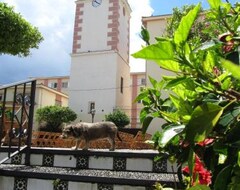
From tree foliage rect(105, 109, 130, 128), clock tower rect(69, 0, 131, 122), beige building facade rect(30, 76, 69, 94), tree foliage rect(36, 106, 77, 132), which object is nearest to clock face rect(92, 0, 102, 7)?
clock tower rect(69, 0, 131, 122)

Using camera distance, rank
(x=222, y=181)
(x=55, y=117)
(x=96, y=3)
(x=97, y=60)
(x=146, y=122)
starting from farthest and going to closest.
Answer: (x=96, y=3), (x=97, y=60), (x=55, y=117), (x=146, y=122), (x=222, y=181)

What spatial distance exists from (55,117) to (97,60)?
4.66m

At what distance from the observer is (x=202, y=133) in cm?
57

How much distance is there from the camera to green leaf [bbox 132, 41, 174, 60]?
550 millimetres

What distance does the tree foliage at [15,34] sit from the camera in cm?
798

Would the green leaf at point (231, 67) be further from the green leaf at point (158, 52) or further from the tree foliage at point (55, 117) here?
the tree foliage at point (55, 117)

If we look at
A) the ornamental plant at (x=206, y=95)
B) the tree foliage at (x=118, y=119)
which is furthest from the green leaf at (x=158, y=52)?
the tree foliage at (x=118, y=119)

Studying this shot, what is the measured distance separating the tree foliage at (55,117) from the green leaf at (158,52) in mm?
18138

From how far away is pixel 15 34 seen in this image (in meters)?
8.20

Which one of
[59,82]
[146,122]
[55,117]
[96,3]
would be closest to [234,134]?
[146,122]

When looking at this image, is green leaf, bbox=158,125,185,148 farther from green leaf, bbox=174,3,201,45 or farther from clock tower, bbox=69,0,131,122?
clock tower, bbox=69,0,131,122

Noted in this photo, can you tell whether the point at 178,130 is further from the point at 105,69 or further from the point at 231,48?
the point at 105,69

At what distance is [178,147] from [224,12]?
1.46ft

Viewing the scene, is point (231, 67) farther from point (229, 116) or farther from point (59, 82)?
point (59, 82)
